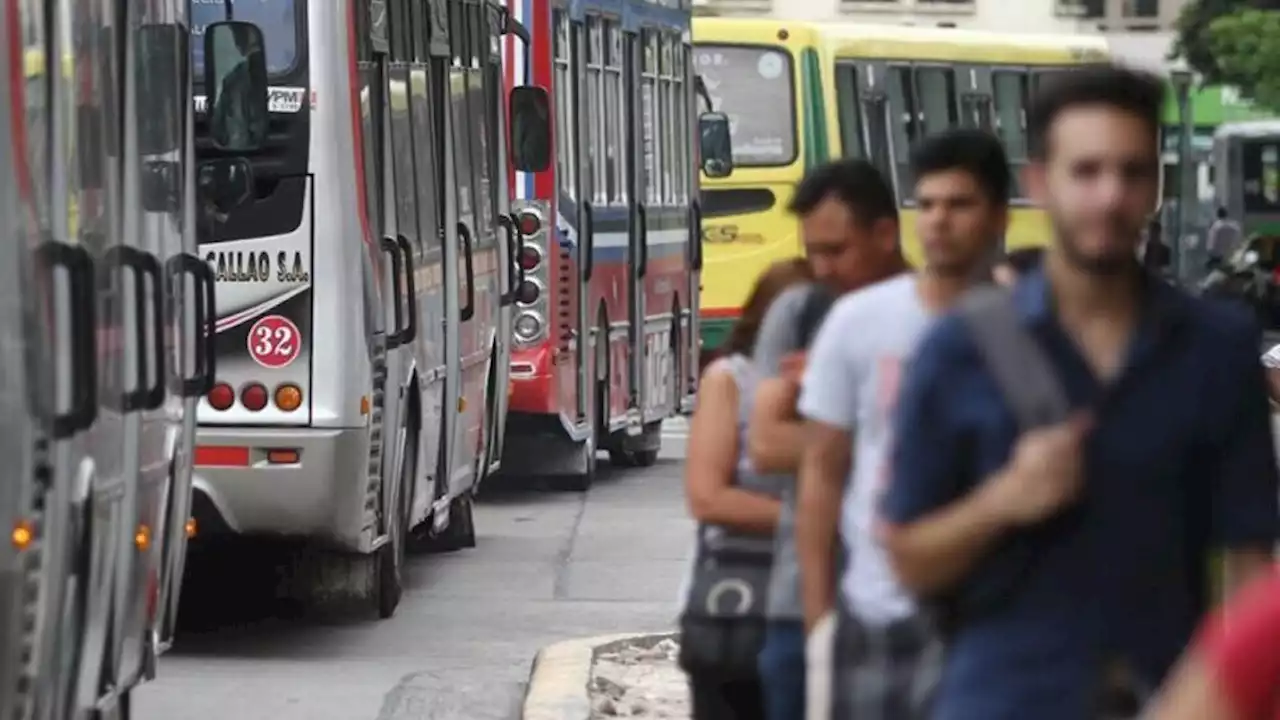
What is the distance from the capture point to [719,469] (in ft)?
22.3

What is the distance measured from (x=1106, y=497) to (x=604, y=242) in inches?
675

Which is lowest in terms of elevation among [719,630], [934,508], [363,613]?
[363,613]

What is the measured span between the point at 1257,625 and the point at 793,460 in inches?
130

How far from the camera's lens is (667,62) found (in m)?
24.6

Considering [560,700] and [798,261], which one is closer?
[798,261]

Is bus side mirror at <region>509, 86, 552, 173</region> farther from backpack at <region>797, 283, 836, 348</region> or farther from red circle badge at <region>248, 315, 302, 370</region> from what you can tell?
backpack at <region>797, 283, 836, 348</region>

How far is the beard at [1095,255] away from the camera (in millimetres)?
4445

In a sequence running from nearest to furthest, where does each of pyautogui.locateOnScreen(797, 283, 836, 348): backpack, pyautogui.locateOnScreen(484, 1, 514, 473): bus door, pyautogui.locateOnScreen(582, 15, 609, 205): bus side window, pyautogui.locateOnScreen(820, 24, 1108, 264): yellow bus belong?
pyautogui.locateOnScreen(797, 283, 836, 348): backpack → pyautogui.locateOnScreen(484, 1, 514, 473): bus door → pyautogui.locateOnScreen(582, 15, 609, 205): bus side window → pyautogui.locateOnScreen(820, 24, 1108, 264): yellow bus

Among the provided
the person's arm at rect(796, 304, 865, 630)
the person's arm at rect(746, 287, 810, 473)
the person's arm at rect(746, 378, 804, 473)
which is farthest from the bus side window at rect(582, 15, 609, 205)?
the person's arm at rect(796, 304, 865, 630)

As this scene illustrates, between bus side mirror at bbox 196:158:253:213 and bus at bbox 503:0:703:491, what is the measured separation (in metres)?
6.63

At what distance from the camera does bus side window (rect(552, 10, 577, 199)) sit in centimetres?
2045

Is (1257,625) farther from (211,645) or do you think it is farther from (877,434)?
(211,645)

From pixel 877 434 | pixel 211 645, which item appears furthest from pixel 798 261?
pixel 211 645

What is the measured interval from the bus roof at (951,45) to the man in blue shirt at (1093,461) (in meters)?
25.8
